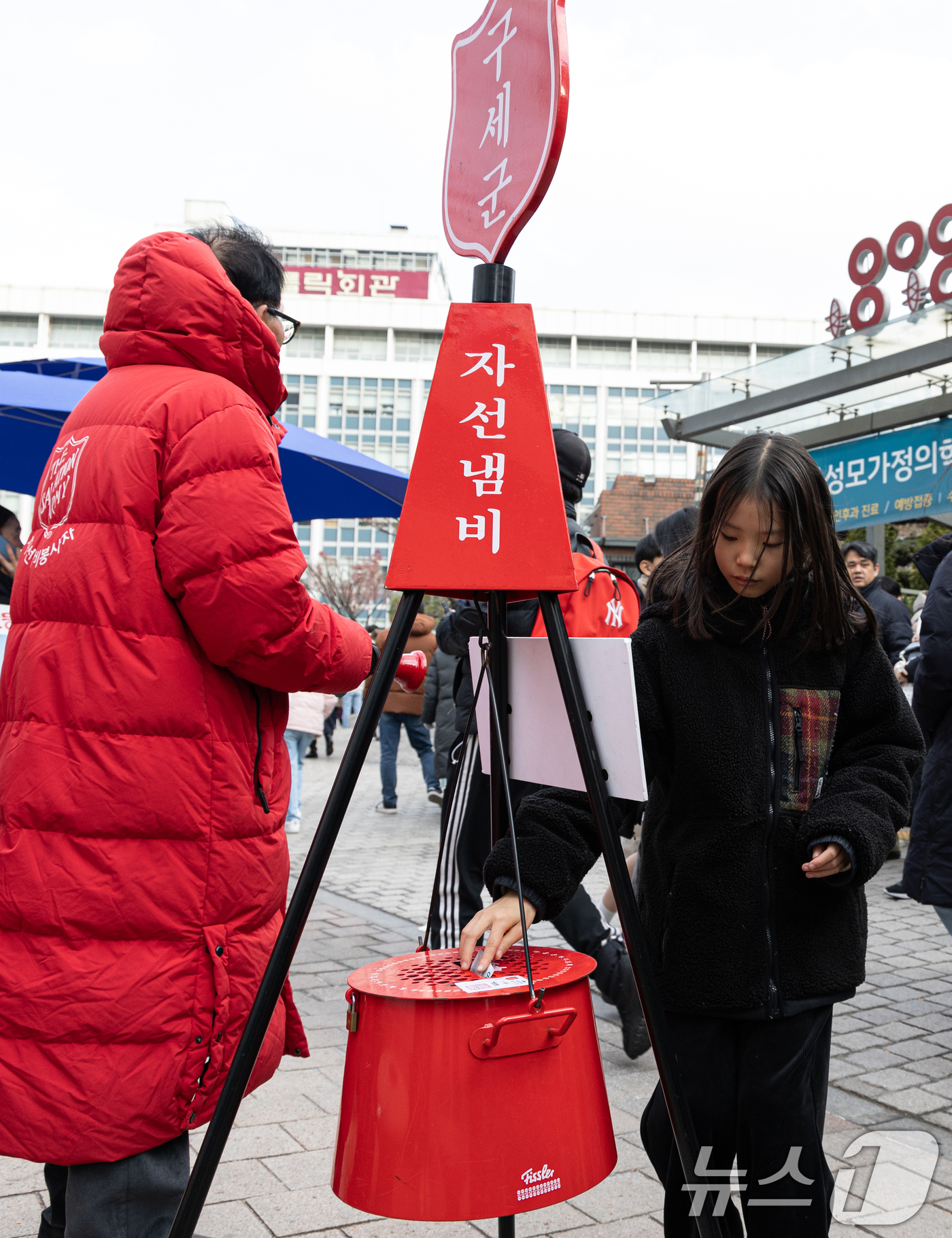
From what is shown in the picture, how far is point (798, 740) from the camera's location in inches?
77.7

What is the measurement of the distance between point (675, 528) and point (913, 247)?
822cm

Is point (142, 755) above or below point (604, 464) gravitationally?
below

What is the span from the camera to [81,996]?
1.72 m

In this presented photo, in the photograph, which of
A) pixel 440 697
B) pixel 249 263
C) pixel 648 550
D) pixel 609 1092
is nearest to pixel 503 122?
pixel 249 263

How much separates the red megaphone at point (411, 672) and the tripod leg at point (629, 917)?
44cm

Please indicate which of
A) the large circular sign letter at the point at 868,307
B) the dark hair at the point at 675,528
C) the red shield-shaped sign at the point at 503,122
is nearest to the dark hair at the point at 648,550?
the dark hair at the point at 675,528

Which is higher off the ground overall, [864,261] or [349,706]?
[864,261]

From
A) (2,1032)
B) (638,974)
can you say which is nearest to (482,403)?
(638,974)

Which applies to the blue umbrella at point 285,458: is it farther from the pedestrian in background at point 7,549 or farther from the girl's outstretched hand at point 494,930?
the girl's outstretched hand at point 494,930

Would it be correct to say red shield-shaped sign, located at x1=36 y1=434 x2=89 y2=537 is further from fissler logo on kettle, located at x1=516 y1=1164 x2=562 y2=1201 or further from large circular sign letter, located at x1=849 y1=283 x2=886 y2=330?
large circular sign letter, located at x1=849 y1=283 x2=886 y2=330

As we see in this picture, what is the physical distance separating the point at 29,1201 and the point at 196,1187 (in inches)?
54.8

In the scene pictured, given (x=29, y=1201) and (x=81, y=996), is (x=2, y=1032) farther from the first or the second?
(x=29, y=1201)

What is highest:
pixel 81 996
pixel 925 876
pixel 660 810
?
pixel 660 810

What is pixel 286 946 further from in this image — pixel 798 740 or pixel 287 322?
pixel 287 322
